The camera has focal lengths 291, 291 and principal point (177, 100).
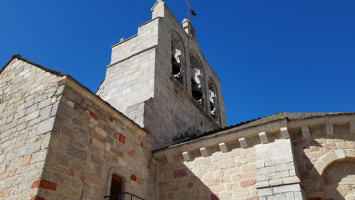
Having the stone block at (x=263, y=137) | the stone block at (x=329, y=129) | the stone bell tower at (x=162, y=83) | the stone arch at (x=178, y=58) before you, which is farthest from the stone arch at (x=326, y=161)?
the stone arch at (x=178, y=58)

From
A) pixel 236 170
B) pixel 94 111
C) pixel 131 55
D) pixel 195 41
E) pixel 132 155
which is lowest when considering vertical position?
pixel 236 170

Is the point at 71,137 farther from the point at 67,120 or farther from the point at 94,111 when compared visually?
the point at 94,111

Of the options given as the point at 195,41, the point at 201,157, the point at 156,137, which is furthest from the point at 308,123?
the point at 195,41

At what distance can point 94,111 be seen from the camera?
566cm

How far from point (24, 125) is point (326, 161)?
5.54 metres

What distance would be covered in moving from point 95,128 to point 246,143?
118 inches

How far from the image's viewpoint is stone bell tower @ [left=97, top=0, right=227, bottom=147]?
795 centimetres

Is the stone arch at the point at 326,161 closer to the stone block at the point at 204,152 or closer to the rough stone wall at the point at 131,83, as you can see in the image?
the stone block at the point at 204,152

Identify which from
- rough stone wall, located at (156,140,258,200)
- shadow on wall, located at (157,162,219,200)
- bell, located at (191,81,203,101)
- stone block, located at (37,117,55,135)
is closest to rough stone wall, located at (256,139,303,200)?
rough stone wall, located at (156,140,258,200)

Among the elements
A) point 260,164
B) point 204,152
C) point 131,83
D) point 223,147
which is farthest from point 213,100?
point 260,164

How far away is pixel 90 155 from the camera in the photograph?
5.18 metres

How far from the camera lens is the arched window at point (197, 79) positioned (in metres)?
11.6

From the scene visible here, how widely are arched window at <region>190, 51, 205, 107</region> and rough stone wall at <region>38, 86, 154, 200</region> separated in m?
5.16

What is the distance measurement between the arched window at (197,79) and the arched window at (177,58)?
1.03 meters
